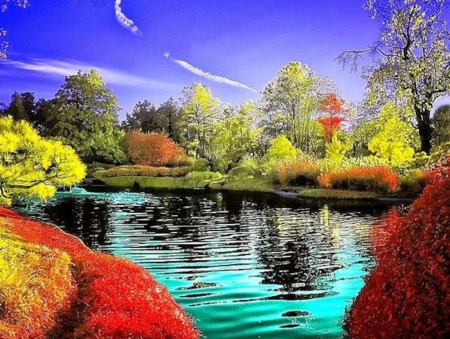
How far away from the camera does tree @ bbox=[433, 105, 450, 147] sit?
2759 cm

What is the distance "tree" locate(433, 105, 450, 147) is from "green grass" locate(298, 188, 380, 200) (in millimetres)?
12060

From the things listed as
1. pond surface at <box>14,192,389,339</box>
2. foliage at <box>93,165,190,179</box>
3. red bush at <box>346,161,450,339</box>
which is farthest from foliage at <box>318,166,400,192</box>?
red bush at <box>346,161,450,339</box>

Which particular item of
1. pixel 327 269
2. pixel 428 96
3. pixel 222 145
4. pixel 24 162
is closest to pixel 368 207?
pixel 428 96

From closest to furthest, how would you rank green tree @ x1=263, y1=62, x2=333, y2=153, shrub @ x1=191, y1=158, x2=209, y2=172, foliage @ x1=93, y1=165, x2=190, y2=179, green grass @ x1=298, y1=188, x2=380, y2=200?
green grass @ x1=298, y1=188, x2=380, y2=200
shrub @ x1=191, y1=158, x2=209, y2=172
foliage @ x1=93, y1=165, x2=190, y2=179
green tree @ x1=263, y1=62, x2=333, y2=153

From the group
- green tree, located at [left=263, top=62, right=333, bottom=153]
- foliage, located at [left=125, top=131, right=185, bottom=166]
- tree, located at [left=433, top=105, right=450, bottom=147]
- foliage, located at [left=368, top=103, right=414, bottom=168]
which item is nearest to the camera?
foliage, located at [left=368, top=103, right=414, bottom=168]

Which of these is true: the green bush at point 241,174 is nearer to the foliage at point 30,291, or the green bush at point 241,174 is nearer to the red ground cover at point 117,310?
the red ground cover at point 117,310

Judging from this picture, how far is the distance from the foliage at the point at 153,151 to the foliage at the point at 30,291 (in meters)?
31.0

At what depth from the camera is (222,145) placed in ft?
109

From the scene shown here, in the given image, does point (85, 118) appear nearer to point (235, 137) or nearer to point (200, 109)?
point (200, 109)

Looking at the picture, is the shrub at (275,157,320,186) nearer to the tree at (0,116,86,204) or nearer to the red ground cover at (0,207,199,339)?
the tree at (0,116,86,204)

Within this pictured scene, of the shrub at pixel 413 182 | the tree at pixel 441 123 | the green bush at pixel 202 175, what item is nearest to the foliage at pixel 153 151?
the green bush at pixel 202 175

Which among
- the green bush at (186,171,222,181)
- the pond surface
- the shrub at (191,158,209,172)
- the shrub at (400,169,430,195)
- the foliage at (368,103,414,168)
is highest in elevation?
the foliage at (368,103,414,168)

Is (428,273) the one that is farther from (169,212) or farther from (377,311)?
(169,212)

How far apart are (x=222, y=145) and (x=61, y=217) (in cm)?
2063
